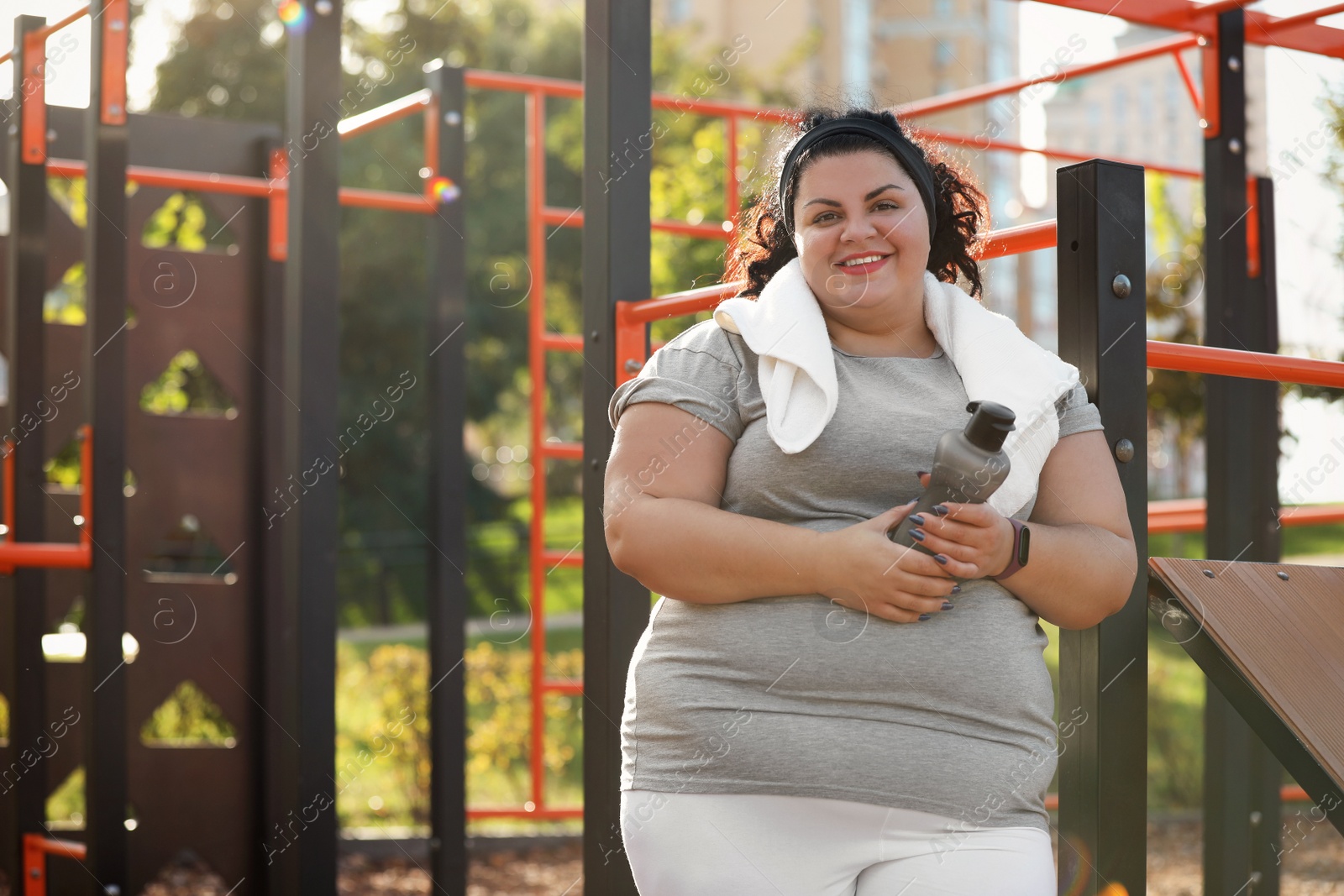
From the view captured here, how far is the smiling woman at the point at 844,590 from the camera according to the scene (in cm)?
158

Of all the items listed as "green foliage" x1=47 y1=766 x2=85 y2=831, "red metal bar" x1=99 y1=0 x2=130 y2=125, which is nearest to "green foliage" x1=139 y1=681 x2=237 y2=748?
"green foliage" x1=47 y1=766 x2=85 y2=831

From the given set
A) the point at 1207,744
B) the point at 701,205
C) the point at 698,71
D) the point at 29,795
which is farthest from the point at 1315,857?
the point at 698,71

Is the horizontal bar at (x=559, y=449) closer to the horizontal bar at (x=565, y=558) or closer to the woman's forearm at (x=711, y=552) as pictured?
the horizontal bar at (x=565, y=558)

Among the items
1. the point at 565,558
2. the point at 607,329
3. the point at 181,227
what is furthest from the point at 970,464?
the point at 181,227

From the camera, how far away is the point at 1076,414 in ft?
5.81

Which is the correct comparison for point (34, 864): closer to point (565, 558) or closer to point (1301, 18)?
point (565, 558)

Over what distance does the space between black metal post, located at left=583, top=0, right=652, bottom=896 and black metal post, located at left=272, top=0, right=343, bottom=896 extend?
0.64 meters

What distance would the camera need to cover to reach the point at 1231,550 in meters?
3.28

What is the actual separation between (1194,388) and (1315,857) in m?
4.02

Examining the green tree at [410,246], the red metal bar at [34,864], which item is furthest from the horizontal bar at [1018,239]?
the green tree at [410,246]

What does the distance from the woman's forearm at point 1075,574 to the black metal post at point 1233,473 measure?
5.76 ft

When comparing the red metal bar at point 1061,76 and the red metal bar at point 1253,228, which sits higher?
the red metal bar at point 1061,76

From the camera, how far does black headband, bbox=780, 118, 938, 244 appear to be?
184 centimetres

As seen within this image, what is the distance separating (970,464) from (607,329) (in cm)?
97
